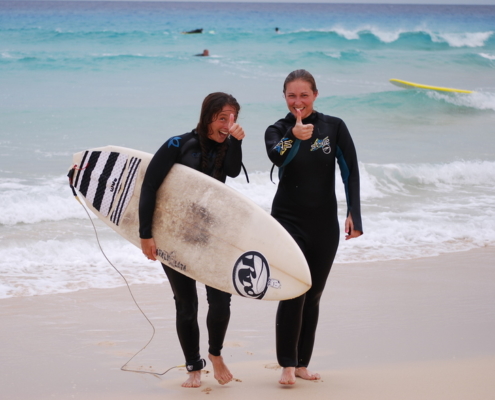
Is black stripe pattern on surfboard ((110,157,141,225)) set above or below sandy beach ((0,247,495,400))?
above

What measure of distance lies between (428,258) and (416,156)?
19.4 ft

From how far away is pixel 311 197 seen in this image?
2891mm

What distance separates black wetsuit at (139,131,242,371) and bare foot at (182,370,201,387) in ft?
0.49

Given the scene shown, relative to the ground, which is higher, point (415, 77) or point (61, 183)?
point (415, 77)

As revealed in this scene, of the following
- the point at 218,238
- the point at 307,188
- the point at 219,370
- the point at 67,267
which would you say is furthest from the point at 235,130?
the point at 67,267

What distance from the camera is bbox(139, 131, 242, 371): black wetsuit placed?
9.42 feet

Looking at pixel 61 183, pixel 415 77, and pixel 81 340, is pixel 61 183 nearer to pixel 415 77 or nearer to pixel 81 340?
pixel 81 340

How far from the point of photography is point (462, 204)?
7.59 metres

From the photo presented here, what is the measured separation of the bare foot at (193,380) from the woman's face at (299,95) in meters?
1.35

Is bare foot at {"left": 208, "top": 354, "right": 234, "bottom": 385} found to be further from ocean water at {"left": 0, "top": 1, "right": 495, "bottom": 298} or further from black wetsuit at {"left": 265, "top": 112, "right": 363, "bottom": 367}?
ocean water at {"left": 0, "top": 1, "right": 495, "bottom": 298}

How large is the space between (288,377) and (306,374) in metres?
0.15

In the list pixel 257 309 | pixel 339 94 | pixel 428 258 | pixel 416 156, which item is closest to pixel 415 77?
pixel 339 94

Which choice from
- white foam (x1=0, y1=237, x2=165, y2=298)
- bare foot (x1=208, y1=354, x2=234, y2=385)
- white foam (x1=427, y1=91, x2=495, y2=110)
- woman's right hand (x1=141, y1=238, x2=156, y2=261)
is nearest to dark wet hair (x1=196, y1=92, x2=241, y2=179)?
woman's right hand (x1=141, y1=238, x2=156, y2=261)

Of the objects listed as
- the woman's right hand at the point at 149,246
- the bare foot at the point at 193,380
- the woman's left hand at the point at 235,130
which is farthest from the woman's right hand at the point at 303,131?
the bare foot at the point at 193,380
